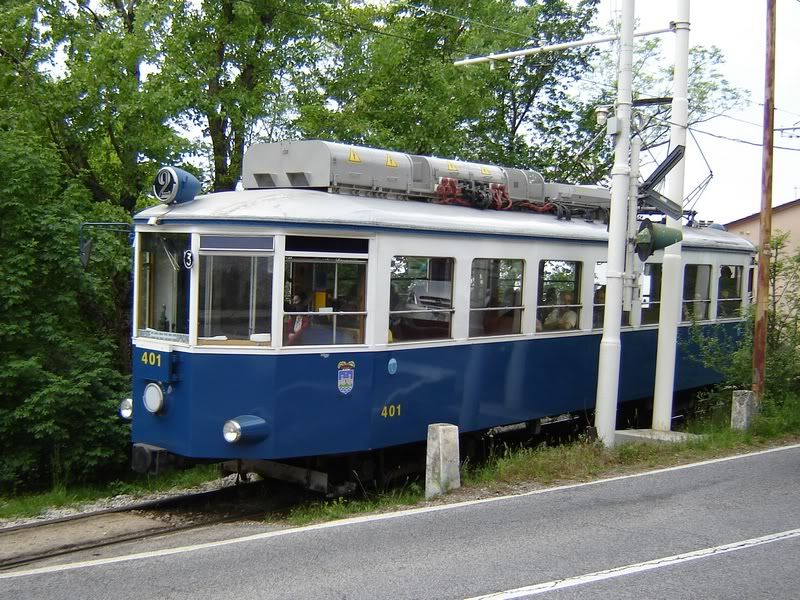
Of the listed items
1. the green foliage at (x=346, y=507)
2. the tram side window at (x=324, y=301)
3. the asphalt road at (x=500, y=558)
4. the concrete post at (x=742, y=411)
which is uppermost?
the tram side window at (x=324, y=301)

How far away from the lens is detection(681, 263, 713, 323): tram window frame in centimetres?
1411

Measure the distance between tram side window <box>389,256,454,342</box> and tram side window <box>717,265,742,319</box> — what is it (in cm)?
722

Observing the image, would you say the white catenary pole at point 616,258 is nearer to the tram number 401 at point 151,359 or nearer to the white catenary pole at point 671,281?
the white catenary pole at point 671,281

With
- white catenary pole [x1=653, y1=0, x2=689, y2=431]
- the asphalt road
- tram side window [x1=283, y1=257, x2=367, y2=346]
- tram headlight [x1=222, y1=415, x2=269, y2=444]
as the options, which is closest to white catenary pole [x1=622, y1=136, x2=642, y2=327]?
white catenary pole [x1=653, y1=0, x2=689, y2=431]

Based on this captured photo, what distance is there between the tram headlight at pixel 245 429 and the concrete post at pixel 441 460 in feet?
5.26

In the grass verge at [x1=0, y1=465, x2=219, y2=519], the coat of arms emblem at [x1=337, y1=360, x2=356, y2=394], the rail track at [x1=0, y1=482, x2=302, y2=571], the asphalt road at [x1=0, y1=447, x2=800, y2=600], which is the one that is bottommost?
the grass verge at [x1=0, y1=465, x2=219, y2=519]

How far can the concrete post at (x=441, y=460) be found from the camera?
8.59m

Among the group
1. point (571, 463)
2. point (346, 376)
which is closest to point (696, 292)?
point (571, 463)

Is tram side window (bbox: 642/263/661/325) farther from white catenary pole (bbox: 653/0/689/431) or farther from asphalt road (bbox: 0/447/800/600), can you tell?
asphalt road (bbox: 0/447/800/600)

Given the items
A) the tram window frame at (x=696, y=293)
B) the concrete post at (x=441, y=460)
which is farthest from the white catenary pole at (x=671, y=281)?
the concrete post at (x=441, y=460)

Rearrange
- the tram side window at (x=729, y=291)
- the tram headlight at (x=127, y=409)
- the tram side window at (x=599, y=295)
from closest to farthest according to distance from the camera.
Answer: the tram headlight at (x=127, y=409), the tram side window at (x=599, y=295), the tram side window at (x=729, y=291)

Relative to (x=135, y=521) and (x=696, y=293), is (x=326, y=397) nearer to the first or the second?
(x=135, y=521)

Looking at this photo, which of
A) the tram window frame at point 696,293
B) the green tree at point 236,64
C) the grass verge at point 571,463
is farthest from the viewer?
the green tree at point 236,64

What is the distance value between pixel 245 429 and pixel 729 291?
10.3 metres
